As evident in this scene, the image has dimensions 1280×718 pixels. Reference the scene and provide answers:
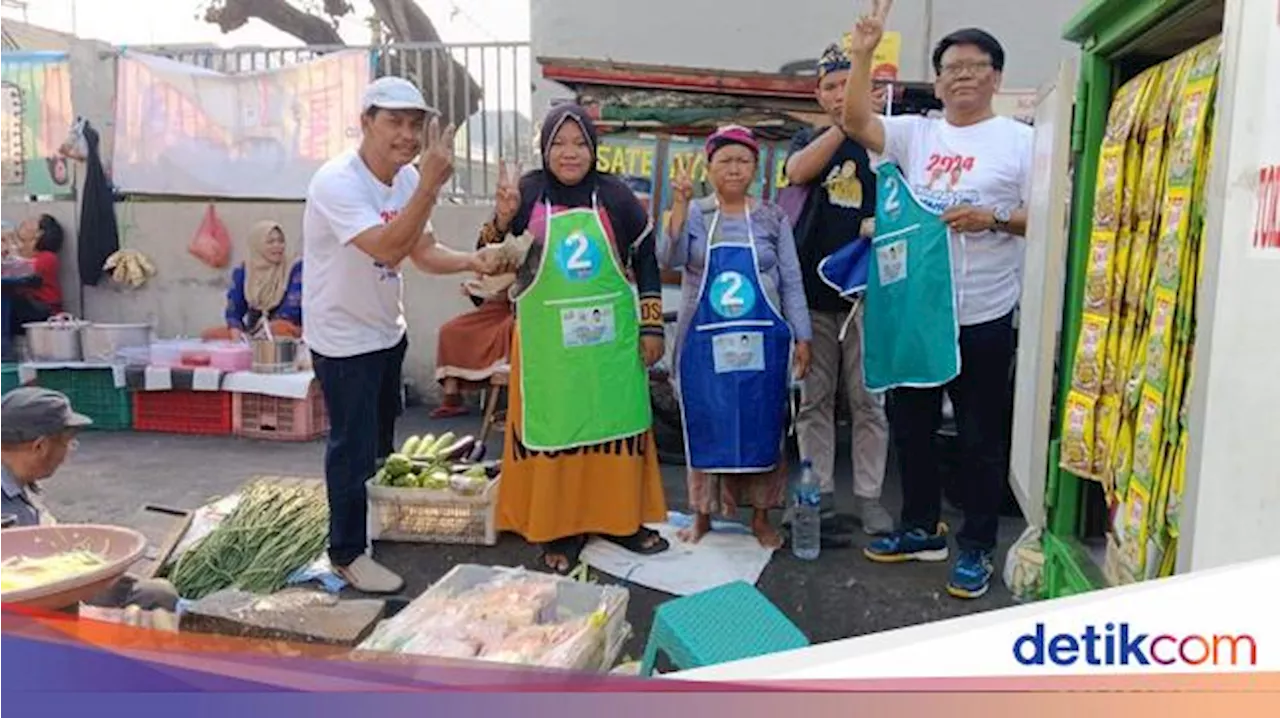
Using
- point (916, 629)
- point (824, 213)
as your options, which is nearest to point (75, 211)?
point (824, 213)

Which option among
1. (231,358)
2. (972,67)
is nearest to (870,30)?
(972,67)

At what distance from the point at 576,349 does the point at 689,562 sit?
0.98m

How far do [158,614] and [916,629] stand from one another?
2003mm

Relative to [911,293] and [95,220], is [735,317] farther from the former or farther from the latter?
[95,220]

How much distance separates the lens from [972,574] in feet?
11.9

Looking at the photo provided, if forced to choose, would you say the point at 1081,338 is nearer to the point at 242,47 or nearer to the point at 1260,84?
the point at 1260,84

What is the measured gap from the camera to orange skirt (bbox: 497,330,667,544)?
3887 mm

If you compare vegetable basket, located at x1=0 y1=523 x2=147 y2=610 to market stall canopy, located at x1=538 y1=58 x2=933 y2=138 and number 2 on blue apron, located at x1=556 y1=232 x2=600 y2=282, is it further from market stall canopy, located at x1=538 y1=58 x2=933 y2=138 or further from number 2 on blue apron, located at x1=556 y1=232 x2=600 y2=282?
market stall canopy, located at x1=538 y1=58 x2=933 y2=138

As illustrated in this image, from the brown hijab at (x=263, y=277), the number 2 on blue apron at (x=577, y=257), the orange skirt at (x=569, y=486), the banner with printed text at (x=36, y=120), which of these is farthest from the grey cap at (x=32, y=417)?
the banner with printed text at (x=36, y=120)

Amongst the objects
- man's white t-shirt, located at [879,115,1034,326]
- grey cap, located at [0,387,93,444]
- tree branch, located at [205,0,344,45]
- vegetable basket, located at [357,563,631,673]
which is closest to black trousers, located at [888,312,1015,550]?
man's white t-shirt, located at [879,115,1034,326]

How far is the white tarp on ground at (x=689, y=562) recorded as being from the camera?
12.6ft

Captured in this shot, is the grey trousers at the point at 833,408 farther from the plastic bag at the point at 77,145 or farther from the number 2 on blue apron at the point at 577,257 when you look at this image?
the plastic bag at the point at 77,145

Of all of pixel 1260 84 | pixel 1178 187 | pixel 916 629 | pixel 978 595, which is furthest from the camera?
pixel 978 595

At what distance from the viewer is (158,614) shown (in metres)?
2.43
